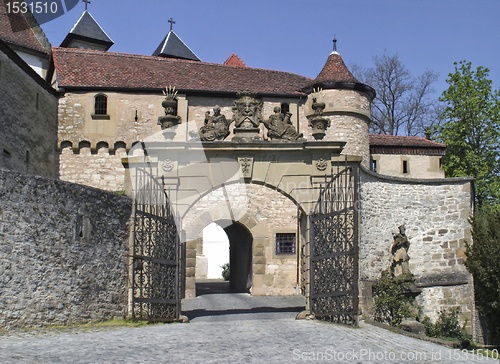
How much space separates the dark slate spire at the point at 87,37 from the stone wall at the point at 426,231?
20431 mm

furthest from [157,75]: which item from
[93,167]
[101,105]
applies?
[93,167]

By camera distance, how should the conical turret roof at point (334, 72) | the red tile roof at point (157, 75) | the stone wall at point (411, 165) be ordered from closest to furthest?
the red tile roof at point (157, 75)
the conical turret roof at point (334, 72)
the stone wall at point (411, 165)

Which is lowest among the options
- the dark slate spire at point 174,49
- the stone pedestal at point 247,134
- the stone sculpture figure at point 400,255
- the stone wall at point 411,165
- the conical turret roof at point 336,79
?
the stone sculpture figure at point 400,255

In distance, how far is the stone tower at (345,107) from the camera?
909 inches

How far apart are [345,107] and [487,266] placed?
28.0ft

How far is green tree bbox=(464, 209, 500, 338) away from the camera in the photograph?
55.5 ft

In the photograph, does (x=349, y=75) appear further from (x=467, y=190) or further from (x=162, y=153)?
(x=162, y=153)

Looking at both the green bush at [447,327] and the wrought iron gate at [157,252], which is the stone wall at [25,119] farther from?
the green bush at [447,327]

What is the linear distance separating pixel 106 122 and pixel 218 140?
37.8 ft

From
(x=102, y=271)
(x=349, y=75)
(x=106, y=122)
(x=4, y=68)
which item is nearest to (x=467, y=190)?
(x=349, y=75)

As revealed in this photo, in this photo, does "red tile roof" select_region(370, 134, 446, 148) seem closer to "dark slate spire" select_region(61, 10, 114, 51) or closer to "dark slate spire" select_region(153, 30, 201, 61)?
"dark slate spire" select_region(153, 30, 201, 61)

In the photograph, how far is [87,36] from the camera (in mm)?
32031

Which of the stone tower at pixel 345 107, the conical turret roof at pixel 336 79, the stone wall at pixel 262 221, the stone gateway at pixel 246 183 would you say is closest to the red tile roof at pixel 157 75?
the stone gateway at pixel 246 183

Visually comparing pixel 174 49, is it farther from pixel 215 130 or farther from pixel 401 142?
pixel 215 130
